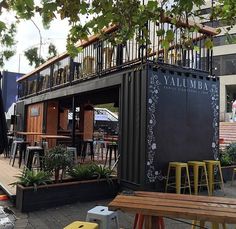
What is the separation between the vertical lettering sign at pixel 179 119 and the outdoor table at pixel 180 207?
2988 mm

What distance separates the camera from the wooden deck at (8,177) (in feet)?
22.9

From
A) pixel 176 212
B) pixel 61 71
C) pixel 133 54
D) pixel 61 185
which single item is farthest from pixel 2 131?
pixel 61 71

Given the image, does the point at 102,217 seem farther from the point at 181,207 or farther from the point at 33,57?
the point at 33,57

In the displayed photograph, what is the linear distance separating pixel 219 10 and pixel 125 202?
3.43m

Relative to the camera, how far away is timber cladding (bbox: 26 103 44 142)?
14827 millimetres

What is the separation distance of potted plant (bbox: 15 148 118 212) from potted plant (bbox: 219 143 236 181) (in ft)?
11.7

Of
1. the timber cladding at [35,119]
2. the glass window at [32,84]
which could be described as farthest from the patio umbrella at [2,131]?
the glass window at [32,84]

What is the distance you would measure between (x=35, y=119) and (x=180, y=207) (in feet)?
42.6

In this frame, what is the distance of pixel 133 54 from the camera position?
789cm

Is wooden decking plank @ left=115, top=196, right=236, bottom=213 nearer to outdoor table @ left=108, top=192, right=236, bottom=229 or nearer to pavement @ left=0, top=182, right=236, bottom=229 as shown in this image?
outdoor table @ left=108, top=192, right=236, bottom=229

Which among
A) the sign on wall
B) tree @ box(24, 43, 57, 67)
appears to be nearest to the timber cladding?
the sign on wall

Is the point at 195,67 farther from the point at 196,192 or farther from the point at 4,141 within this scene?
the point at 4,141

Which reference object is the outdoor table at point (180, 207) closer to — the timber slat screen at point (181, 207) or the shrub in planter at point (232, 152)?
the timber slat screen at point (181, 207)

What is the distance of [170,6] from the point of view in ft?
16.3
